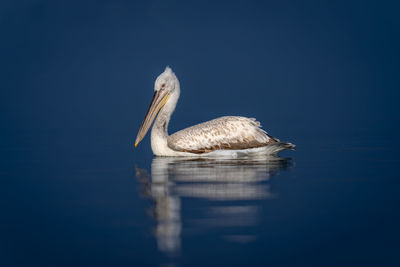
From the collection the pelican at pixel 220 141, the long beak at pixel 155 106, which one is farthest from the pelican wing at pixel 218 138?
the long beak at pixel 155 106

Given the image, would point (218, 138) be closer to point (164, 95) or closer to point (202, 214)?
point (164, 95)

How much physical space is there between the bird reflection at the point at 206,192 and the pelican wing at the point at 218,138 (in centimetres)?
25

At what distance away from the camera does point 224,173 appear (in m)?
9.05

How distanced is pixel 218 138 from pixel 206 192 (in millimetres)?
3912

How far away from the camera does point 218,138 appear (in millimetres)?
11188

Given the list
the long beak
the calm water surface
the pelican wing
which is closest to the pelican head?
the long beak

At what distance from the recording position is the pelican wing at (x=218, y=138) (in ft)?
36.6

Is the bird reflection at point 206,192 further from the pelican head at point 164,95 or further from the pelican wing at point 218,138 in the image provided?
the pelican head at point 164,95

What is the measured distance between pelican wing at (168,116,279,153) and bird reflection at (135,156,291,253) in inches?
9.9

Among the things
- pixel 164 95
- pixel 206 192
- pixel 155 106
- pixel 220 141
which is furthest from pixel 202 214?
pixel 164 95

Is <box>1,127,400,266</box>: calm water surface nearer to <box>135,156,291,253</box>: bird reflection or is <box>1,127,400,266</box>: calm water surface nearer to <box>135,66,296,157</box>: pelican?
<box>135,156,291,253</box>: bird reflection
